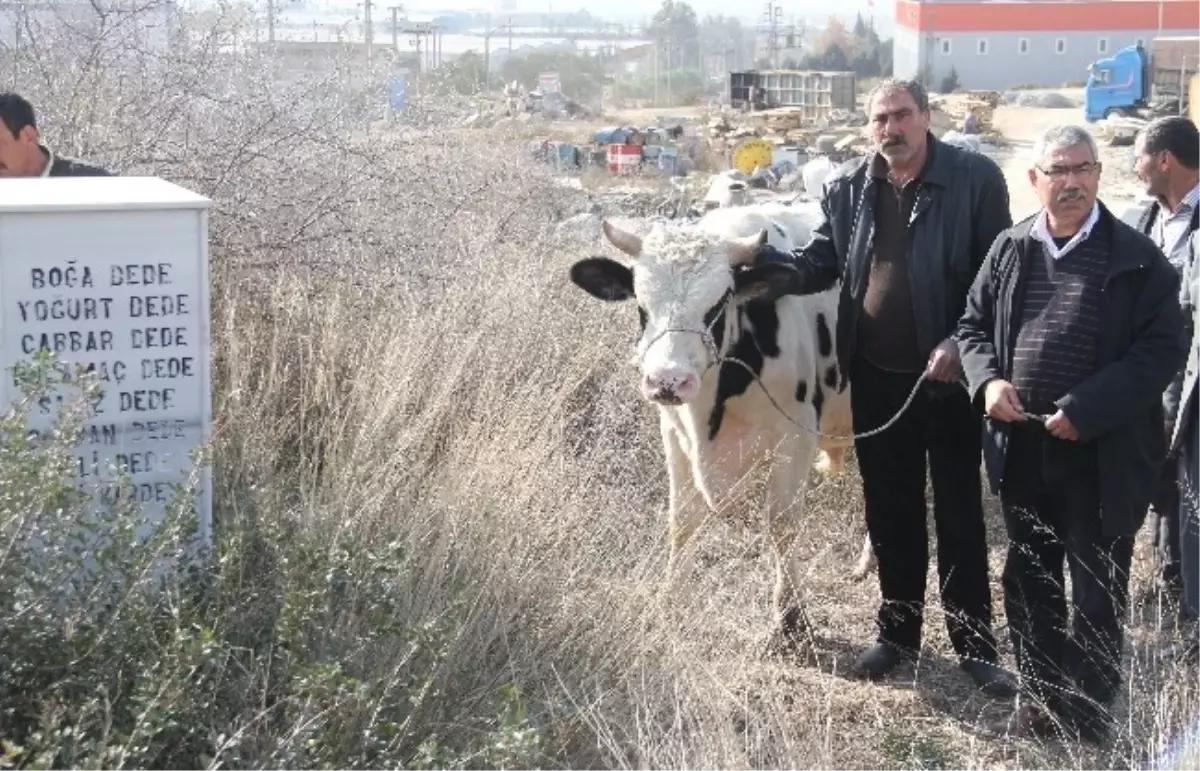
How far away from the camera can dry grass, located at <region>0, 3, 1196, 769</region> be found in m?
3.95

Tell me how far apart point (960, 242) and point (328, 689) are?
2.95m

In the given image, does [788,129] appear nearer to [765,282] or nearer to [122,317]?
[765,282]

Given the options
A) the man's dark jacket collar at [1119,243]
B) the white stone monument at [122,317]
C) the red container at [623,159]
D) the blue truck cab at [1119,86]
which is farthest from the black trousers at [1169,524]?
the blue truck cab at [1119,86]

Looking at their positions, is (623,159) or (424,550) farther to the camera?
(623,159)

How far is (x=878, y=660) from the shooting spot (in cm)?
601

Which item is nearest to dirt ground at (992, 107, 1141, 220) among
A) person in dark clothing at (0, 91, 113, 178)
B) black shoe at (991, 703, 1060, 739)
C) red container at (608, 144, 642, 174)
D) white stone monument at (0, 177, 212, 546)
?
black shoe at (991, 703, 1060, 739)

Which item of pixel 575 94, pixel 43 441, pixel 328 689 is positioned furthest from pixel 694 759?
pixel 575 94

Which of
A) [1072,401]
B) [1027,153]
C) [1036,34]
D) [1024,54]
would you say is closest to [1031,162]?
[1072,401]

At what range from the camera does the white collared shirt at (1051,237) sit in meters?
4.95

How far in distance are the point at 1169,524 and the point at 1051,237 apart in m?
1.94

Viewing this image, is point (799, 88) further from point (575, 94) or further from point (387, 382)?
point (387, 382)

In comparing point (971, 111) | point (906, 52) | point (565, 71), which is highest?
point (906, 52)

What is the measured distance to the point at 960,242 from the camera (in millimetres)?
5625

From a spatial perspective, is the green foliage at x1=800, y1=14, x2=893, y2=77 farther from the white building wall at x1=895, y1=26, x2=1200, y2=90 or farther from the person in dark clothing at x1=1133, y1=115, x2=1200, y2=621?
the person in dark clothing at x1=1133, y1=115, x2=1200, y2=621
